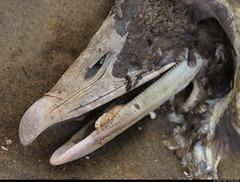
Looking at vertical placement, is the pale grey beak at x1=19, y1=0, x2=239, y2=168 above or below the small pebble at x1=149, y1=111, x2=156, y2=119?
above

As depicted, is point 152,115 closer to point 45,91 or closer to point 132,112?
point 132,112

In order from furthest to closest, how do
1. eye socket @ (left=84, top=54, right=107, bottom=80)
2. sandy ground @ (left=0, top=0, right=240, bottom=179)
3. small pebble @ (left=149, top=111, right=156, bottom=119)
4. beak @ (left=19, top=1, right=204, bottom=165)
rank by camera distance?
small pebble @ (left=149, top=111, right=156, bottom=119) < sandy ground @ (left=0, top=0, right=240, bottom=179) < eye socket @ (left=84, top=54, right=107, bottom=80) < beak @ (left=19, top=1, right=204, bottom=165)

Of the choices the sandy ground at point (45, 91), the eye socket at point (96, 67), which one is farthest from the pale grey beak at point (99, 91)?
the sandy ground at point (45, 91)

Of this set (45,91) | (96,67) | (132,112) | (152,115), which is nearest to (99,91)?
(96,67)

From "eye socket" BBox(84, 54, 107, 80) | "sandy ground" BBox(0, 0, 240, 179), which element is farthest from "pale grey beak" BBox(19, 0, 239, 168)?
"sandy ground" BBox(0, 0, 240, 179)

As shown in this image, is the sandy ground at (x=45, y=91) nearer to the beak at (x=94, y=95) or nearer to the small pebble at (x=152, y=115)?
the small pebble at (x=152, y=115)

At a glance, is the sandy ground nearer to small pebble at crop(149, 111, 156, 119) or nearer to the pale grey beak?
small pebble at crop(149, 111, 156, 119)
